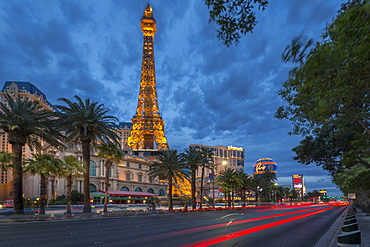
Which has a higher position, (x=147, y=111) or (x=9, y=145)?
(x=147, y=111)

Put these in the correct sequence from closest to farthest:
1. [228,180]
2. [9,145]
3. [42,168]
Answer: [42,168]
[228,180]
[9,145]

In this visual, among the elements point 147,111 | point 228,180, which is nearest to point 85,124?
point 228,180

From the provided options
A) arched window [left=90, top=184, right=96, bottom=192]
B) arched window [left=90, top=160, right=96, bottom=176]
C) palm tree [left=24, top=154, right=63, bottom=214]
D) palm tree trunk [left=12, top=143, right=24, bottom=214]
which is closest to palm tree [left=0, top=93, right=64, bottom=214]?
palm tree trunk [left=12, top=143, right=24, bottom=214]

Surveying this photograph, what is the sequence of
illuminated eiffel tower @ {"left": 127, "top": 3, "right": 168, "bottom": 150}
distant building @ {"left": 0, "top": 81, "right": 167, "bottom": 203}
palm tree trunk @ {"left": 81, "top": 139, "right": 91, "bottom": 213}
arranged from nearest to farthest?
palm tree trunk @ {"left": 81, "top": 139, "right": 91, "bottom": 213}, distant building @ {"left": 0, "top": 81, "right": 167, "bottom": 203}, illuminated eiffel tower @ {"left": 127, "top": 3, "right": 168, "bottom": 150}

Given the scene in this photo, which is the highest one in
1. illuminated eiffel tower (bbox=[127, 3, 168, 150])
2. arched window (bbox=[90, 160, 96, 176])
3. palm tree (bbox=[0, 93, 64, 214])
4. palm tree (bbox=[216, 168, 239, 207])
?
illuminated eiffel tower (bbox=[127, 3, 168, 150])

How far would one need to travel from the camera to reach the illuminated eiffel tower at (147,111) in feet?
403

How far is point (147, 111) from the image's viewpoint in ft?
421

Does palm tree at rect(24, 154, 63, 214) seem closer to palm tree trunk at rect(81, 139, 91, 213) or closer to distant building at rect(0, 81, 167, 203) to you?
palm tree trunk at rect(81, 139, 91, 213)

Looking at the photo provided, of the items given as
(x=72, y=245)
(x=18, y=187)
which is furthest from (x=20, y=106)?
(x=72, y=245)

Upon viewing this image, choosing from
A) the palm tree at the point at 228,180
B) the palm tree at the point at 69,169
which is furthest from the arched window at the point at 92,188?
the palm tree at the point at 69,169

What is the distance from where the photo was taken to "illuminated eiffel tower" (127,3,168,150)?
122750mm

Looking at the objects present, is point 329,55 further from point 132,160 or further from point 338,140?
point 132,160

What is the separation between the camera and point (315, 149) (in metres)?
29.5

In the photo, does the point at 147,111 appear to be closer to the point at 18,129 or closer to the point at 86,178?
the point at 86,178
